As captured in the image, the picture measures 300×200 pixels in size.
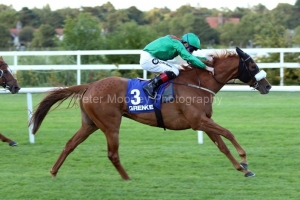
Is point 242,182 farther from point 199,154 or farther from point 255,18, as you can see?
point 255,18

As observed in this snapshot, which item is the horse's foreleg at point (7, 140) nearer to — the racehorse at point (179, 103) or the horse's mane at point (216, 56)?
the racehorse at point (179, 103)

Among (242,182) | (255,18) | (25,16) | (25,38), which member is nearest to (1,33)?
(25,38)

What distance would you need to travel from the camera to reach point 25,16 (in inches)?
1561

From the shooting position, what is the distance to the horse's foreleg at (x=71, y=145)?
682 centimetres

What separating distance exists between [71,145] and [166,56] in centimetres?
151

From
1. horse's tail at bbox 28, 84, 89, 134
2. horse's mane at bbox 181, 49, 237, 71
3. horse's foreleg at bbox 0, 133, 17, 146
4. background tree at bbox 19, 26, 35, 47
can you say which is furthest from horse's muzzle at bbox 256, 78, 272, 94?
background tree at bbox 19, 26, 35, 47

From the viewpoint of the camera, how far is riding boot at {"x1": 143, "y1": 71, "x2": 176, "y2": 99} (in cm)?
689

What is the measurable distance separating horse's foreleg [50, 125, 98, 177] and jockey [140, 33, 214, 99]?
84 cm

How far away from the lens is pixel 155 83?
689 cm

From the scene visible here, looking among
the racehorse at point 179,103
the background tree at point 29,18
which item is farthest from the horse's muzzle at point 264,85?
the background tree at point 29,18

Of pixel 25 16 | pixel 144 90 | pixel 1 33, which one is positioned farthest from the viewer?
pixel 25 16

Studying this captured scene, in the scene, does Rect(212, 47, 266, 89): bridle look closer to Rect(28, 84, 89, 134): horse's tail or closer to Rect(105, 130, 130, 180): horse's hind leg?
Rect(105, 130, 130, 180): horse's hind leg

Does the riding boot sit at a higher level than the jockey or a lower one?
lower

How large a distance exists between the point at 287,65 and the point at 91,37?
705cm
